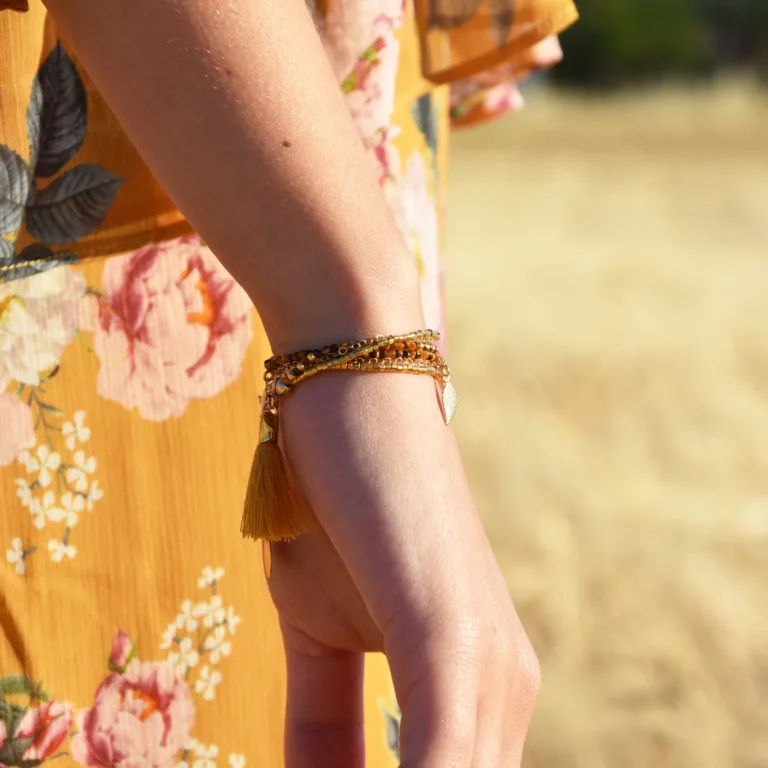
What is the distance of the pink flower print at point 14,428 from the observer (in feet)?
2.24

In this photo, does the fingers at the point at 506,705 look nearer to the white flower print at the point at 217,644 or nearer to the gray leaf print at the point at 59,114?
the white flower print at the point at 217,644

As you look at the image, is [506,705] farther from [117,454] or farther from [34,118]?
[34,118]

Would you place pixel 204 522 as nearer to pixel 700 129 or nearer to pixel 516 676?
pixel 516 676

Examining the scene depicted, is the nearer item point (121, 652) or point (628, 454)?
point (121, 652)

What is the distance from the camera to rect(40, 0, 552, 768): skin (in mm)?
503

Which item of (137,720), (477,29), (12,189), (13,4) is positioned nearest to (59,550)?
(137,720)

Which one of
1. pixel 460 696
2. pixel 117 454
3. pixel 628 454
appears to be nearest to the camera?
pixel 460 696

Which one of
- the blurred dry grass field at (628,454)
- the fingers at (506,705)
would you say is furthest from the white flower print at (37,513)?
the blurred dry grass field at (628,454)

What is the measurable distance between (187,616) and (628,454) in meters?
2.62

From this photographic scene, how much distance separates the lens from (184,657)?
74 centimetres

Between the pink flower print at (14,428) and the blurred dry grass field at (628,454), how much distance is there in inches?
59.1

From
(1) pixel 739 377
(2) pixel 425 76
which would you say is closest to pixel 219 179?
(2) pixel 425 76

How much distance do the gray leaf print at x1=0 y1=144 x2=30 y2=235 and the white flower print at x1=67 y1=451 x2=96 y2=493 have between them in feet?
0.52

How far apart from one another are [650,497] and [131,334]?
2415 millimetres
